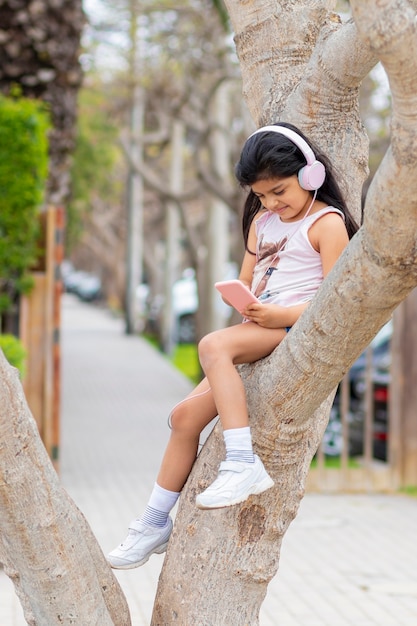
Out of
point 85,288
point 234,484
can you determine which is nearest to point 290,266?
point 234,484

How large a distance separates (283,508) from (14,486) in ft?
2.71

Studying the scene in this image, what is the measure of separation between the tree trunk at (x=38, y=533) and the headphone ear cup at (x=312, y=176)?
1043 millimetres

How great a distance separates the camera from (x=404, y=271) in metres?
2.71

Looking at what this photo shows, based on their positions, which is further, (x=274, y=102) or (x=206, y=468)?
(x=274, y=102)

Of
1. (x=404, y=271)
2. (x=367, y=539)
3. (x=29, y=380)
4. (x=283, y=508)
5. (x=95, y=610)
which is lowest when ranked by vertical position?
(x=367, y=539)

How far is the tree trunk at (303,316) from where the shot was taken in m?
2.66

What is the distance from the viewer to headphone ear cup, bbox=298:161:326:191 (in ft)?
10.3

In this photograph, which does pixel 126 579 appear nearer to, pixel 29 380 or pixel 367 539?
pixel 367 539

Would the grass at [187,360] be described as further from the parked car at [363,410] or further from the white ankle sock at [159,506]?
the white ankle sock at [159,506]

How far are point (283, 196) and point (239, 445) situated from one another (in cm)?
79

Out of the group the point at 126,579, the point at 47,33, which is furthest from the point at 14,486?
the point at 47,33

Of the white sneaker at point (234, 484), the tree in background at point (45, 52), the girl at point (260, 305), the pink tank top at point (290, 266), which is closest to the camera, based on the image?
the white sneaker at point (234, 484)

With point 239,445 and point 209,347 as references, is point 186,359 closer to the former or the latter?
point 209,347

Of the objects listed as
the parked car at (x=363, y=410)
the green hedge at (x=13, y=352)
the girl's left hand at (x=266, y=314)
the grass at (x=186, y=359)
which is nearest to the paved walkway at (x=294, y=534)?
the parked car at (x=363, y=410)
